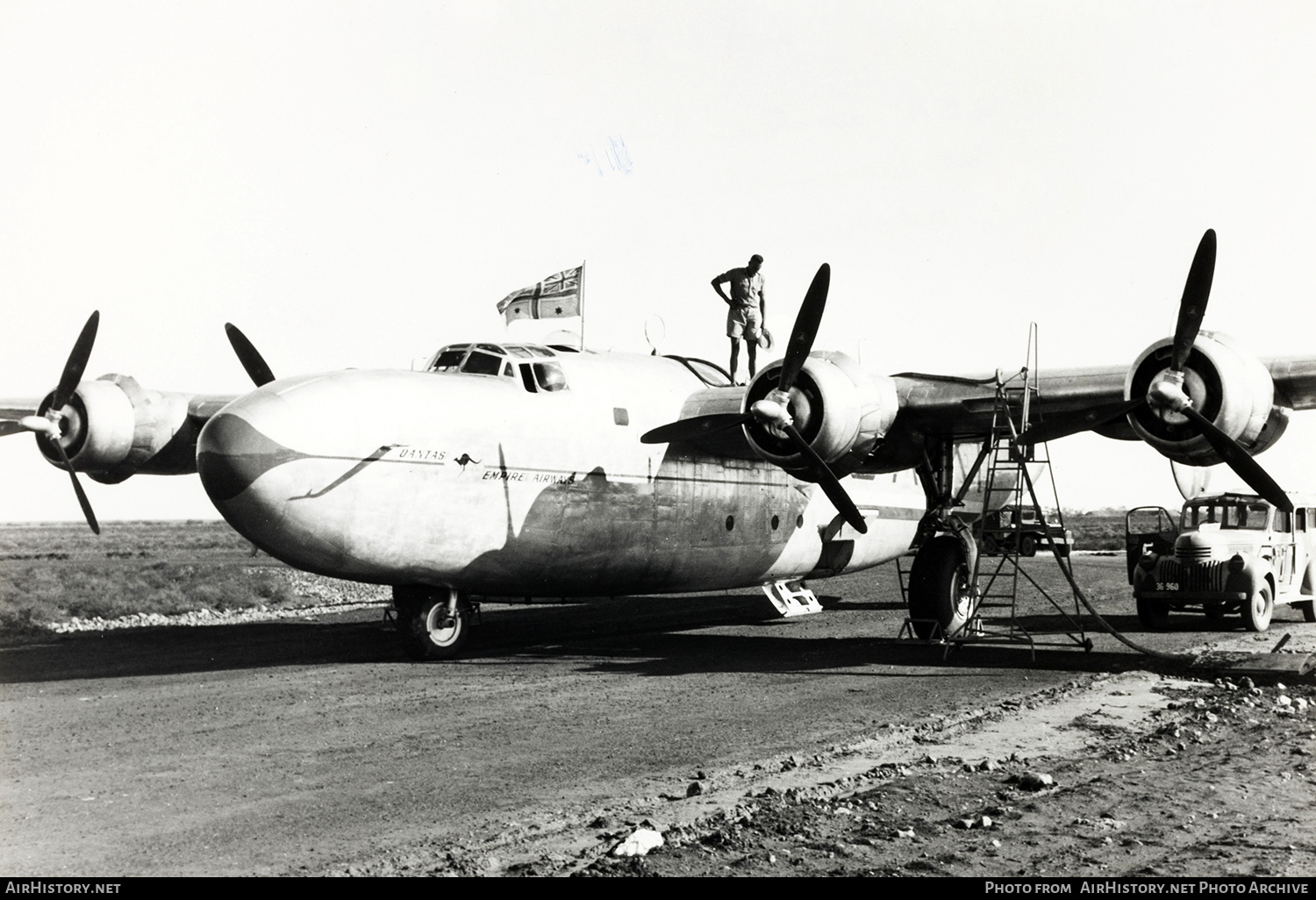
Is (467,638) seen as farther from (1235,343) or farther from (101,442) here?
(1235,343)

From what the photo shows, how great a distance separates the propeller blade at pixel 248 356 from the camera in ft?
53.2

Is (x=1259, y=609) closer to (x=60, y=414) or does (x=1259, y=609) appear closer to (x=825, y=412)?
(x=825, y=412)

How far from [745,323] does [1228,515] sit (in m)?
8.84

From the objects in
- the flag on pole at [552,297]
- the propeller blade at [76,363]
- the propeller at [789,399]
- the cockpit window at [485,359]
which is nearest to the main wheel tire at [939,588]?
the propeller at [789,399]

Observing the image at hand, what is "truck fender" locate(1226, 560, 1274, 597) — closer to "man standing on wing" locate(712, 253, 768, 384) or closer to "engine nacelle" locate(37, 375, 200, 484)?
"man standing on wing" locate(712, 253, 768, 384)

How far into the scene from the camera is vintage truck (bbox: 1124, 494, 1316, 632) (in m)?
17.0

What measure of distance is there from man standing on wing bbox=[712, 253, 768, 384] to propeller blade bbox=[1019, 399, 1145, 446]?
4623mm

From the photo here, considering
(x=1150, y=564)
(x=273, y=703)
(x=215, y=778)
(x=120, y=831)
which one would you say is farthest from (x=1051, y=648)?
(x=120, y=831)

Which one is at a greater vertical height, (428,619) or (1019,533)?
(1019,533)

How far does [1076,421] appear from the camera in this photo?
1466 cm

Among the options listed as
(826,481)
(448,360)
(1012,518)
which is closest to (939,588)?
(1012,518)

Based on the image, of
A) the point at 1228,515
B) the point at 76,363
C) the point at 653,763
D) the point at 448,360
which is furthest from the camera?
the point at 1228,515

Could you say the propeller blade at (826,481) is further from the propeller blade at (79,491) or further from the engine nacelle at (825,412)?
the propeller blade at (79,491)
